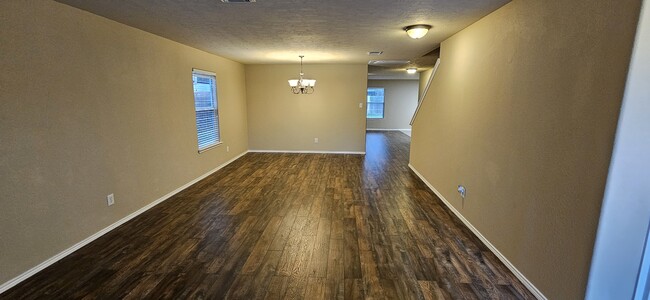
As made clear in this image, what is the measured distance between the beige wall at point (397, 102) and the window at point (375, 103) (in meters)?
0.14

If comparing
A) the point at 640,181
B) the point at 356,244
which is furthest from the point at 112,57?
the point at 640,181

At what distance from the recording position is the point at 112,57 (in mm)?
3174

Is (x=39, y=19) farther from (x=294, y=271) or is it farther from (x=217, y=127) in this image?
(x=217, y=127)

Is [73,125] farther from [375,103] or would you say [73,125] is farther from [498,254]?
[375,103]

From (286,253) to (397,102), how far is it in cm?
1061

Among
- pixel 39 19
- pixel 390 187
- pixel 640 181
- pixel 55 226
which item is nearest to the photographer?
pixel 640 181

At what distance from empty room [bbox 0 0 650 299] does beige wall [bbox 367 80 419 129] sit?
785 centimetres

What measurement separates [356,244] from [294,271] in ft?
2.37

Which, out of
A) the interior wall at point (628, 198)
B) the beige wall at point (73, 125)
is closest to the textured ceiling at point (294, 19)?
the beige wall at point (73, 125)

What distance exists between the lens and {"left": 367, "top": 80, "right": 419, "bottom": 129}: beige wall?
40.3 feet

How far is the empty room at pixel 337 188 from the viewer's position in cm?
165

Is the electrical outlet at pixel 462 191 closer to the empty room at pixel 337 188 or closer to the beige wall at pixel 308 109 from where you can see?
the empty room at pixel 337 188

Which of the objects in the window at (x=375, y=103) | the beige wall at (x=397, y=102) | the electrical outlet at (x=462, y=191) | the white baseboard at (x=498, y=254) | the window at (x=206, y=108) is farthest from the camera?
the window at (x=375, y=103)

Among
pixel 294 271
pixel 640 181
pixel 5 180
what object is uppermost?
pixel 640 181
